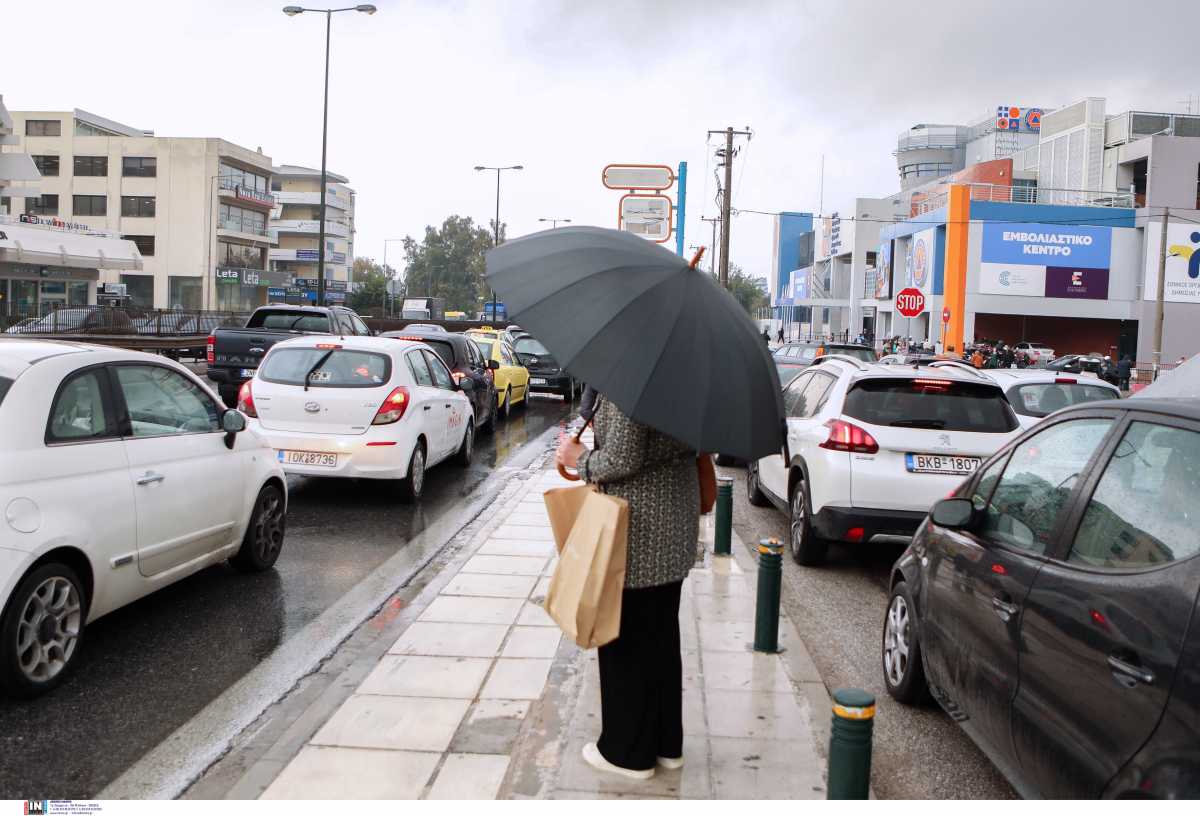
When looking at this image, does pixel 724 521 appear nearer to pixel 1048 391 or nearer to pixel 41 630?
pixel 1048 391

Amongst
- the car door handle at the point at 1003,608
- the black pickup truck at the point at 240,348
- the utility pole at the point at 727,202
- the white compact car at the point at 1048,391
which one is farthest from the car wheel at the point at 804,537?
the utility pole at the point at 727,202

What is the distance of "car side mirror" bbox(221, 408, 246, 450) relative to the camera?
6559mm

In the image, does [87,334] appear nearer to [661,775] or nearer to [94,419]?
[94,419]

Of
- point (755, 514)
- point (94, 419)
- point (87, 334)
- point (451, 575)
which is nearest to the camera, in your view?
point (94, 419)

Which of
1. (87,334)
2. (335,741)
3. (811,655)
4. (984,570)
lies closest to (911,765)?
(984,570)

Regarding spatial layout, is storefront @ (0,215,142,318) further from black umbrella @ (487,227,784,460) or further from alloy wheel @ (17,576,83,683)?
black umbrella @ (487,227,784,460)

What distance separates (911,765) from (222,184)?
233ft

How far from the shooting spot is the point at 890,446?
25.0ft

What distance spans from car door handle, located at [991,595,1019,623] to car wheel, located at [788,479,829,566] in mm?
4356

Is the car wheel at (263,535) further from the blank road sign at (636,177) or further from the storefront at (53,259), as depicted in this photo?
the storefront at (53,259)

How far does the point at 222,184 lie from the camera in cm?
6850

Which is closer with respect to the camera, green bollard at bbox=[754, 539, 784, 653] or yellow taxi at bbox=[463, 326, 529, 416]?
green bollard at bbox=[754, 539, 784, 653]

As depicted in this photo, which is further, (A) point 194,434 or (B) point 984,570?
(A) point 194,434

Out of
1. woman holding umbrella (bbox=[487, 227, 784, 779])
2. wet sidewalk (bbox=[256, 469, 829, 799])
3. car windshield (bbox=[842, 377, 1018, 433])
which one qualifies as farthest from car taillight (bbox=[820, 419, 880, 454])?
woman holding umbrella (bbox=[487, 227, 784, 779])
